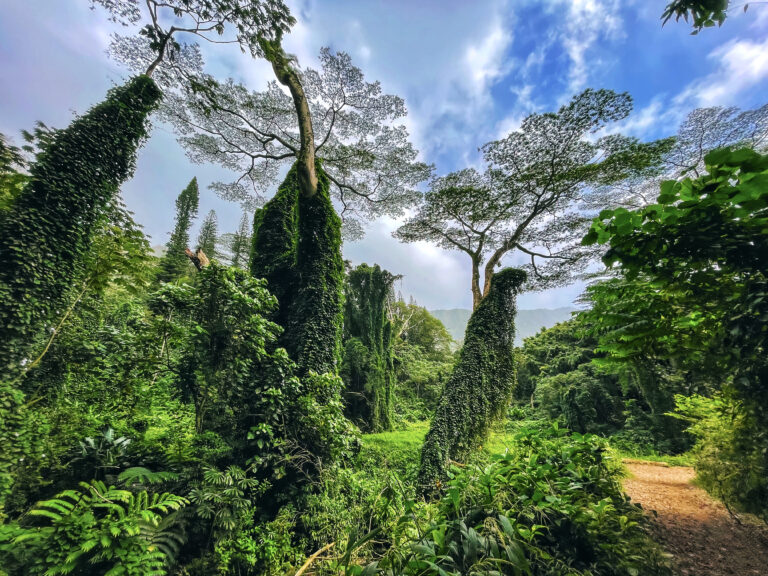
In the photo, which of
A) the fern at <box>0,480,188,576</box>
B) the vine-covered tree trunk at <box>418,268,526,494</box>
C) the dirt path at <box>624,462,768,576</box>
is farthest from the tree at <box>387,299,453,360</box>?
the fern at <box>0,480,188,576</box>

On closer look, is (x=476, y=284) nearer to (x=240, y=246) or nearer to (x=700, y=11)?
(x=700, y=11)

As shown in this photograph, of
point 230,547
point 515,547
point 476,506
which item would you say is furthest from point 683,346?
point 230,547

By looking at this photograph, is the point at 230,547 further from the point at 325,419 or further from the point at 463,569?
the point at 463,569

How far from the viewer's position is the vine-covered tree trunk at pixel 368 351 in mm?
11320

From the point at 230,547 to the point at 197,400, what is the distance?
1.97 metres

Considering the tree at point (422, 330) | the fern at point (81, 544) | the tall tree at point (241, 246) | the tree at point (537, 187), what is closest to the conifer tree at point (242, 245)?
the tall tree at point (241, 246)

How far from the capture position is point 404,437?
34.0 feet

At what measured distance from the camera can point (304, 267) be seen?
6.57 metres

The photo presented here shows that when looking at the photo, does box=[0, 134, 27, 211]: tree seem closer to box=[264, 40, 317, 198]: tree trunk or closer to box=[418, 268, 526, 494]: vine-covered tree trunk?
box=[264, 40, 317, 198]: tree trunk

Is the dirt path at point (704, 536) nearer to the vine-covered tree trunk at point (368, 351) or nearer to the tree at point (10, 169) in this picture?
the tree at point (10, 169)

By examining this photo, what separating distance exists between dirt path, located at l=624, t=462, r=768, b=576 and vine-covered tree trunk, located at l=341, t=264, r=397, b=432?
878cm

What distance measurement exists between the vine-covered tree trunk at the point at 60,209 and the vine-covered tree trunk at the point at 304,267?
9.01 ft

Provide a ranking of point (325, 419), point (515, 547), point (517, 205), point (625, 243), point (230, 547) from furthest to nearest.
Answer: point (517, 205)
point (325, 419)
point (230, 547)
point (625, 243)
point (515, 547)

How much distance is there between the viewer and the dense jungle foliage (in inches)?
64.3
